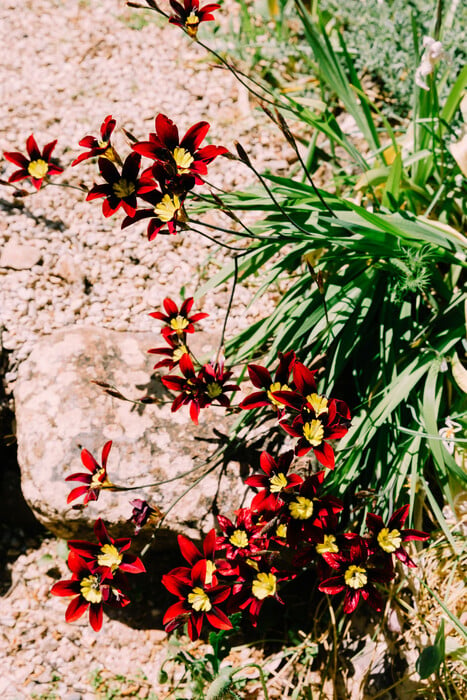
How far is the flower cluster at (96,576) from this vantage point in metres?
1.31

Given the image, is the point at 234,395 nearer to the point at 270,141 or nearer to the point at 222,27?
the point at 270,141

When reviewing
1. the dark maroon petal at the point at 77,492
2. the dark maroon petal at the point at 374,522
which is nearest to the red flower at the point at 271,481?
the dark maroon petal at the point at 374,522

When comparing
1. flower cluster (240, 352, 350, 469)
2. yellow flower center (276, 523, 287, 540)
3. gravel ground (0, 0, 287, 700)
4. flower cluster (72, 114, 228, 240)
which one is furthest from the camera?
gravel ground (0, 0, 287, 700)

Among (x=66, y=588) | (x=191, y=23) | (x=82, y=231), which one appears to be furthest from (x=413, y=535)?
(x=82, y=231)

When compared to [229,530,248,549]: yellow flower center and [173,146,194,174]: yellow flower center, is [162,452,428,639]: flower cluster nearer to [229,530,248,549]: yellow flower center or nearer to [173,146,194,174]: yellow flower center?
[229,530,248,549]: yellow flower center

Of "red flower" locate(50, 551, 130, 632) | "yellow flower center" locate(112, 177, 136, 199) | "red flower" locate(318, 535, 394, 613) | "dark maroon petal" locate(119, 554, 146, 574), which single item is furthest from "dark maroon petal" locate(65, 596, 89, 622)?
"yellow flower center" locate(112, 177, 136, 199)

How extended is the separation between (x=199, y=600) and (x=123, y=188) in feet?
3.10

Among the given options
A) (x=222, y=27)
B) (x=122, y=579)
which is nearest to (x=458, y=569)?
(x=122, y=579)

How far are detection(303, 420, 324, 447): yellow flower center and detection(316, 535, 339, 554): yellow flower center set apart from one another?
0.81ft

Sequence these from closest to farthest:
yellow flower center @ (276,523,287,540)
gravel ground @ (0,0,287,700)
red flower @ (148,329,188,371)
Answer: yellow flower center @ (276,523,287,540), red flower @ (148,329,188,371), gravel ground @ (0,0,287,700)

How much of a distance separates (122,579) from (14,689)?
0.93 meters

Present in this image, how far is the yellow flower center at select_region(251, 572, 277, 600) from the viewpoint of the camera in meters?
1.36

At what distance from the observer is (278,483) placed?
1.39 meters

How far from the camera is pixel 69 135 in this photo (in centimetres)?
250
